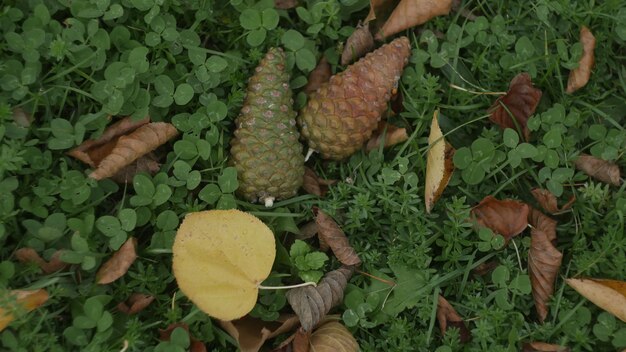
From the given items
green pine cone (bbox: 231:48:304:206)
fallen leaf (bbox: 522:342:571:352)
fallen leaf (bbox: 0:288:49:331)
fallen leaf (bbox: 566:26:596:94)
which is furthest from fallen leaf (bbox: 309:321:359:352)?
fallen leaf (bbox: 566:26:596:94)

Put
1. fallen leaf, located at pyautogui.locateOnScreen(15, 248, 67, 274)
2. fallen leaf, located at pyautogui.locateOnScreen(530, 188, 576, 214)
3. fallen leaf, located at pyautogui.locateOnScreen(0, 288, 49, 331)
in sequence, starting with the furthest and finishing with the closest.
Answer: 1. fallen leaf, located at pyautogui.locateOnScreen(530, 188, 576, 214)
2. fallen leaf, located at pyautogui.locateOnScreen(15, 248, 67, 274)
3. fallen leaf, located at pyautogui.locateOnScreen(0, 288, 49, 331)

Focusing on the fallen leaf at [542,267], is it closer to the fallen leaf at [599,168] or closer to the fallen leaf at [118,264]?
the fallen leaf at [599,168]

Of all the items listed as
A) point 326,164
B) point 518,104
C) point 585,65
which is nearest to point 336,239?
point 326,164

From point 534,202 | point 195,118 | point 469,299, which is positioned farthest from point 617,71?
point 195,118

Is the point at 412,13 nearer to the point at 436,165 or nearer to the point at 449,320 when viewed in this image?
the point at 436,165

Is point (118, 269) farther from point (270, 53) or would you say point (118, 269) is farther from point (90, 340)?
point (270, 53)

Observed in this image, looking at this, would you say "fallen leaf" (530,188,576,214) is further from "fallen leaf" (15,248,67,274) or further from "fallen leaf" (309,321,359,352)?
"fallen leaf" (15,248,67,274)
